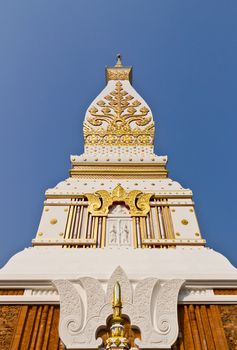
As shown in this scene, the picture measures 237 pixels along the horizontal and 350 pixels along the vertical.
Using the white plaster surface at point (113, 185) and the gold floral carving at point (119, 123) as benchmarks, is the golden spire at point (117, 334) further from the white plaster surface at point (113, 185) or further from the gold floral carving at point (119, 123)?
the gold floral carving at point (119, 123)

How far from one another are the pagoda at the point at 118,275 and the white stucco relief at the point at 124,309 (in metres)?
0.01

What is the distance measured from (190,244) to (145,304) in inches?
69.0

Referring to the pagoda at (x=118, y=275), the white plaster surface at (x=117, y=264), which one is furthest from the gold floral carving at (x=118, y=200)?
the white plaster surface at (x=117, y=264)

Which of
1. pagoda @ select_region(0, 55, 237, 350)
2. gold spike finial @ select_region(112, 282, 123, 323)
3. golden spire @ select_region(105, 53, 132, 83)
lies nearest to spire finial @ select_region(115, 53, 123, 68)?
golden spire @ select_region(105, 53, 132, 83)

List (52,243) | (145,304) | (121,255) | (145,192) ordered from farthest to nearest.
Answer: (145,192) → (52,243) → (121,255) → (145,304)

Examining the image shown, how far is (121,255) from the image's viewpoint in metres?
5.26

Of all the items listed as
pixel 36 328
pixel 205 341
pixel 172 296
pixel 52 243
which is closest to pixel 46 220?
pixel 52 243

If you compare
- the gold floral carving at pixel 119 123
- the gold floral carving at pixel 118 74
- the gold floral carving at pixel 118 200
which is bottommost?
the gold floral carving at pixel 118 200

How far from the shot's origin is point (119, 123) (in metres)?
9.48

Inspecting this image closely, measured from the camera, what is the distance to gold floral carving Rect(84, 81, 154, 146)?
896 centimetres

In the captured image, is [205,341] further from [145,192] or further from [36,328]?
[145,192]

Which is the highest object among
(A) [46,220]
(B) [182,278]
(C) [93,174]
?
(C) [93,174]

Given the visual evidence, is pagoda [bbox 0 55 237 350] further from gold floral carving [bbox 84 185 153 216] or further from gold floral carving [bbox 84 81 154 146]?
gold floral carving [bbox 84 81 154 146]

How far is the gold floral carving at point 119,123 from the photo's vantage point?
353 inches
